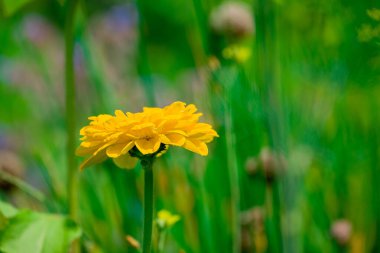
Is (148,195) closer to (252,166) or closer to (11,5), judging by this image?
(11,5)

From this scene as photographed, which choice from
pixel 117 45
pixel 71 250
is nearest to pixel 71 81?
pixel 71 250

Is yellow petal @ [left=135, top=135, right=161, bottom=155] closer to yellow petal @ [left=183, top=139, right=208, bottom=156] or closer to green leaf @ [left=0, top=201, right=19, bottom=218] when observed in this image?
yellow petal @ [left=183, top=139, right=208, bottom=156]

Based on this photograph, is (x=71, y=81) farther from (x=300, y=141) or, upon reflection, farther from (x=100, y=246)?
(x=300, y=141)

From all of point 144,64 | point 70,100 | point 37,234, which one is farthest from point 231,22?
point 37,234

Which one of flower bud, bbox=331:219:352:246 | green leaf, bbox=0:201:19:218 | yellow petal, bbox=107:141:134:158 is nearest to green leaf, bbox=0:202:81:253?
green leaf, bbox=0:201:19:218

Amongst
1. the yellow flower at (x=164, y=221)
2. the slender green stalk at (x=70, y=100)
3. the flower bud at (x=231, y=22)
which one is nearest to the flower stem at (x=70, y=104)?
the slender green stalk at (x=70, y=100)

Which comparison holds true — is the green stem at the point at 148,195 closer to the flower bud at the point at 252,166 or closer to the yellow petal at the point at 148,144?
the yellow petal at the point at 148,144
